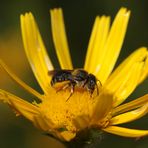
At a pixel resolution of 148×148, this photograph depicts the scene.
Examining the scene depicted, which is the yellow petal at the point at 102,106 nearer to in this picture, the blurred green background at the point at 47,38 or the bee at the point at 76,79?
the bee at the point at 76,79

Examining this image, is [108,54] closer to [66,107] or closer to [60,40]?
[60,40]

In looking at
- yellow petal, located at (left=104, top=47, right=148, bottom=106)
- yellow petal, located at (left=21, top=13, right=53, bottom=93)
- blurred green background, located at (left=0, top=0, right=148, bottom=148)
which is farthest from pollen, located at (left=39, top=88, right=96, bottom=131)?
blurred green background, located at (left=0, top=0, right=148, bottom=148)

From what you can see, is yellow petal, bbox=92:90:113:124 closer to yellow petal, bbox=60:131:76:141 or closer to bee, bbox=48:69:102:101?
yellow petal, bbox=60:131:76:141

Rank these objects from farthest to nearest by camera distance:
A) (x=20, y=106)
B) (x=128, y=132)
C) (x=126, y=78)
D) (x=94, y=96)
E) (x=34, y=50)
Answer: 1. (x=34, y=50)
2. (x=126, y=78)
3. (x=94, y=96)
4. (x=20, y=106)
5. (x=128, y=132)

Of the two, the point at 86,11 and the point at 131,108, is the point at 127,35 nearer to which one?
the point at 86,11

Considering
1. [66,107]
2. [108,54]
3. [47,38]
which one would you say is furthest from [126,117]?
[47,38]

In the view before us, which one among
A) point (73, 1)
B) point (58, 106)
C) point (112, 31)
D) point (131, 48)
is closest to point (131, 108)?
point (58, 106)

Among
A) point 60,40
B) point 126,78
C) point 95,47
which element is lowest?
point 126,78
